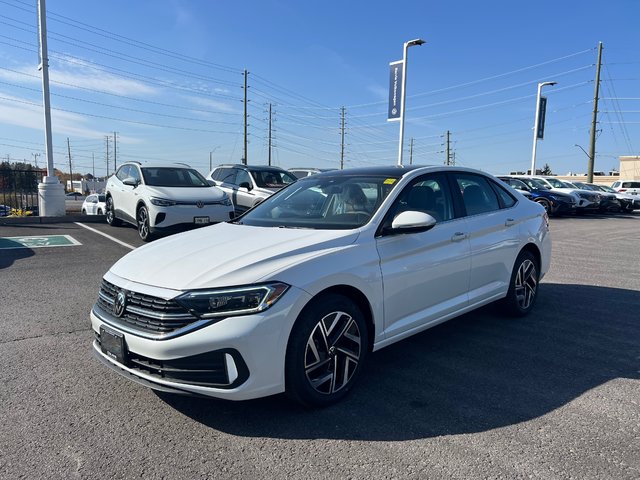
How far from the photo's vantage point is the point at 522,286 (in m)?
5.32

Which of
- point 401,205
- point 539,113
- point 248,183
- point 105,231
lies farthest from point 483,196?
point 539,113

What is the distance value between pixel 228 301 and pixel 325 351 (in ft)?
2.51

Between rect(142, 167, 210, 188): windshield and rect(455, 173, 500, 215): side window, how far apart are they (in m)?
7.63

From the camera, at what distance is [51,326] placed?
4859 mm

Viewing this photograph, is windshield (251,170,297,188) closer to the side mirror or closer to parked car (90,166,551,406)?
parked car (90,166,551,406)

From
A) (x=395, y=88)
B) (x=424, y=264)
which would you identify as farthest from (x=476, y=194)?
(x=395, y=88)

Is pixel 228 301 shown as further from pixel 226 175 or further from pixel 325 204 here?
pixel 226 175

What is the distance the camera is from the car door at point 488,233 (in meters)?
4.56

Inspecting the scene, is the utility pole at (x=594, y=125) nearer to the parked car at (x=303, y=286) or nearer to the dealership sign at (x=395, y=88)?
the dealership sign at (x=395, y=88)

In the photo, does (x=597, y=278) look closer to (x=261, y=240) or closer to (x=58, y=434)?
(x=261, y=240)

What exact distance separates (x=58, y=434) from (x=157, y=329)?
89cm

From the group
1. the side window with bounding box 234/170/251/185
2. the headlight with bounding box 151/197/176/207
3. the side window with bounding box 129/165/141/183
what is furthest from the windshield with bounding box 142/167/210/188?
the side window with bounding box 234/170/251/185

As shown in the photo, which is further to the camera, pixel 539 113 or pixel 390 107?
pixel 539 113

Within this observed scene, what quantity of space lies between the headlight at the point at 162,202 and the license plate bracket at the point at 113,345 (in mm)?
6968
